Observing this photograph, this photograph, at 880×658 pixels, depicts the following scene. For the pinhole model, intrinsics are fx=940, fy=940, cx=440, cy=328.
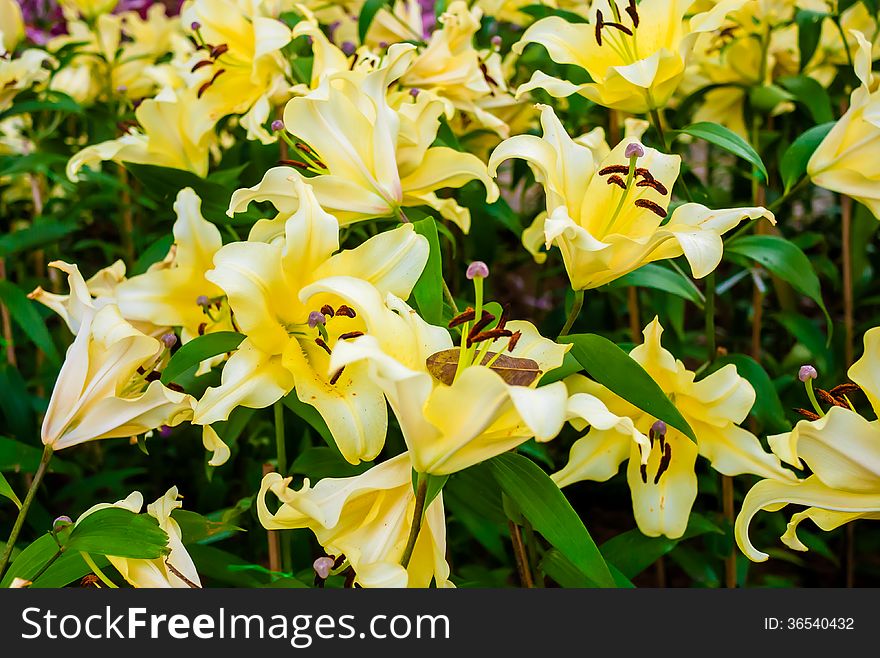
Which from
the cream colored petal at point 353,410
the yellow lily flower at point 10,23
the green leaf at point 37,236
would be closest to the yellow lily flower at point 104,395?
the cream colored petal at point 353,410

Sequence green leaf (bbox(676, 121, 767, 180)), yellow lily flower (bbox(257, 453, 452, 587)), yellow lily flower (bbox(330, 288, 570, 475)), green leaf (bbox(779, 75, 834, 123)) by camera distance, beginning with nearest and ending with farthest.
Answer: yellow lily flower (bbox(330, 288, 570, 475)) < yellow lily flower (bbox(257, 453, 452, 587)) < green leaf (bbox(676, 121, 767, 180)) < green leaf (bbox(779, 75, 834, 123))

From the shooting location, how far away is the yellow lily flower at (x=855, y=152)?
33.0 inches

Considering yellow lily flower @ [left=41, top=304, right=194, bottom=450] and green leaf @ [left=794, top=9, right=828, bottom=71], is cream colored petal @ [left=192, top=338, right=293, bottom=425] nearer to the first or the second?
yellow lily flower @ [left=41, top=304, right=194, bottom=450]

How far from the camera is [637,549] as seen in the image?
3.14ft

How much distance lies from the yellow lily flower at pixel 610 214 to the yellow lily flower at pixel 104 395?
31cm

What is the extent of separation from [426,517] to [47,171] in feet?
3.32

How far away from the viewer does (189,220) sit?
896 millimetres

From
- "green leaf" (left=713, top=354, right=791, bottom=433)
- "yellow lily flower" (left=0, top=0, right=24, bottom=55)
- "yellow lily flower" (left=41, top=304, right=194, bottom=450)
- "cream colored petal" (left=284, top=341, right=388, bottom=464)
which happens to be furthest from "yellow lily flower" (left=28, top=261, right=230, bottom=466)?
"yellow lily flower" (left=0, top=0, right=24, bottom=55)

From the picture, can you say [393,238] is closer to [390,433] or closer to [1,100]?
[390,433]

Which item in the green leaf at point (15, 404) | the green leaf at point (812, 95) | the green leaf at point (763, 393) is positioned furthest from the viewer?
the green leaf at point (15, 404)

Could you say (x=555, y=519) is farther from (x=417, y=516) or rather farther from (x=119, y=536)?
(x=119, y=536)

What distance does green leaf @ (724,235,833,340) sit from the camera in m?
0.92

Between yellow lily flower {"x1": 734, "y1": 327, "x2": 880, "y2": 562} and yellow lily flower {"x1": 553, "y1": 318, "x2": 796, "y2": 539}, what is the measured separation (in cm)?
4

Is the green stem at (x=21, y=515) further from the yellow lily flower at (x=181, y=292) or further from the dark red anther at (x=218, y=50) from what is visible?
the dark red anther at (x=218, y=50)
